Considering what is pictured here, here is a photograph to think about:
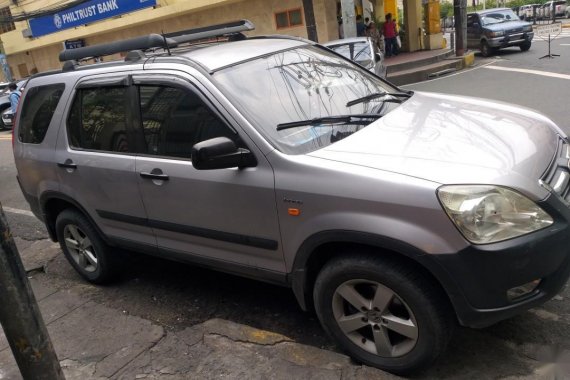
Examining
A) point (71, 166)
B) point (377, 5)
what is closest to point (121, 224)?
point (71, 166)

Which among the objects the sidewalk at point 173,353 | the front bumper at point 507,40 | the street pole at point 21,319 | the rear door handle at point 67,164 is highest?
the rear door handle at point 67,164

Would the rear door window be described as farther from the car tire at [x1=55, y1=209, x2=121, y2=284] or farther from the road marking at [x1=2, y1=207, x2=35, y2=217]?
the road marking at [x1=2, y1=207, x2=35, y2=217]

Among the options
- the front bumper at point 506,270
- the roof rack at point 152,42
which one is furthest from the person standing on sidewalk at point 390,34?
the front bumper at point 506,270

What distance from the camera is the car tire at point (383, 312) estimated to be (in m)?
Answer: 2.58

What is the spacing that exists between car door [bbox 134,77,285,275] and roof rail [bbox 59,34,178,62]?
29 centimetres

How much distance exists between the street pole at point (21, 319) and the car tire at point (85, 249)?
1901mm

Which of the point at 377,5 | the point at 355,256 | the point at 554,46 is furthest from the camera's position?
the point at 377,5

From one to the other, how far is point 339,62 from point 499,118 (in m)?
1.29

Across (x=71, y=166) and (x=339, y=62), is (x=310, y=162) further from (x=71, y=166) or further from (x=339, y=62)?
(x=71, y=166)

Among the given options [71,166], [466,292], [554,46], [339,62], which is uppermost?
[339,62]

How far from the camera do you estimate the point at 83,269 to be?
4.50 m

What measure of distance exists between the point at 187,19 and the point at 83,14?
6732 mm

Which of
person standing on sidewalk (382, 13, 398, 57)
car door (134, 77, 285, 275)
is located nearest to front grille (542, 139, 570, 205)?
car door (134, 77, 285, 275)

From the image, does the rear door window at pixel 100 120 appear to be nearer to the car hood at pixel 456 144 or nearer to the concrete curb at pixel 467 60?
the car hood at pixel 456 144
